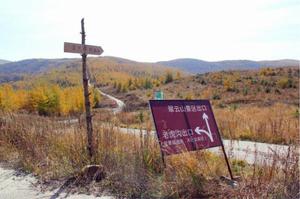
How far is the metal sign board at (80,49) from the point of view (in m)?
6.90

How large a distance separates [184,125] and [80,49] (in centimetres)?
243

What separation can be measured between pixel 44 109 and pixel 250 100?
3439 centimetres

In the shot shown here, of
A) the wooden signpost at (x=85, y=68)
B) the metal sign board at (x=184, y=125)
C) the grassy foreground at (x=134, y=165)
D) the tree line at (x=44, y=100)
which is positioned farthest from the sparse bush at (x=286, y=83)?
the wooden signpost at (x=85, y=68)

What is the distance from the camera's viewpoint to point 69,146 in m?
7.64

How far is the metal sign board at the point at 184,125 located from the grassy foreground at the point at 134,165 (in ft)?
0.75

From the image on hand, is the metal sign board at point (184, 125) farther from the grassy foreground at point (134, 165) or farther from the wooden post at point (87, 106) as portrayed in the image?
the wooden post at point (87, 106)

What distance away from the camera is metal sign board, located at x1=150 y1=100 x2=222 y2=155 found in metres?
6.36

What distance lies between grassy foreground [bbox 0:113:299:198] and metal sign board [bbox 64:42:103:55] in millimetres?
1570

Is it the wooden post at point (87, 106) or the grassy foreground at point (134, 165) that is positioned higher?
the wooden post at point (87, 106)

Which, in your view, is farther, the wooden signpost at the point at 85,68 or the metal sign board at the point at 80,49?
the wooden signpost at the point at 85,68

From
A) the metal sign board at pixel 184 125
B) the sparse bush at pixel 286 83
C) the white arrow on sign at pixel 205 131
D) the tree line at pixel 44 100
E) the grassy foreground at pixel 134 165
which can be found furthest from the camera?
the tree line at pixel 44 100

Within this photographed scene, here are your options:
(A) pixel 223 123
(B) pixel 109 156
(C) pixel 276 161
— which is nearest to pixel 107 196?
(B) pixel 109 156

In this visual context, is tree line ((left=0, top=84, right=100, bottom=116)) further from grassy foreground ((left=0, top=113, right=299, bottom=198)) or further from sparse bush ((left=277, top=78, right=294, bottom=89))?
grassy foreground ((left=0, top=113, right=299, bottom=198))

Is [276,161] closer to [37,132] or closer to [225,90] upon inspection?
[37,132]
